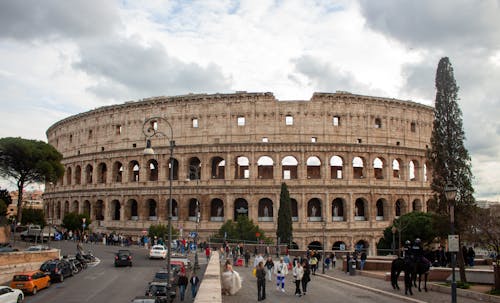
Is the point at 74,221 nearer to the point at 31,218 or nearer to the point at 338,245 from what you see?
the point at 31,218

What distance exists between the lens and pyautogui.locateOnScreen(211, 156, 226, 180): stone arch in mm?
50869

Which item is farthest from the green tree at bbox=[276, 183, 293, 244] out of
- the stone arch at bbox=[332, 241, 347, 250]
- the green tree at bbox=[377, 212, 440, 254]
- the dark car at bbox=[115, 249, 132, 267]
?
the dark car at bbox=[115, 249, 132, 267]

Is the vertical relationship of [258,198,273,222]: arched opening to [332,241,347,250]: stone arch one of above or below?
above

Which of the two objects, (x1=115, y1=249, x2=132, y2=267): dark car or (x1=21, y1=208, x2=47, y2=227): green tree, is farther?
(x1=21, y1=208, x2=47, y2=227): green tree

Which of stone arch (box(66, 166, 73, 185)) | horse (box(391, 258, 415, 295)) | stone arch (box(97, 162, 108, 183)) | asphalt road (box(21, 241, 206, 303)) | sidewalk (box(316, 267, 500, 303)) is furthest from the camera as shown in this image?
stone arch (box(66, 166, 73, 185))

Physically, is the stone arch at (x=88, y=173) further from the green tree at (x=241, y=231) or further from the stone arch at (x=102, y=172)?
the green tree at (x=241, y=231)

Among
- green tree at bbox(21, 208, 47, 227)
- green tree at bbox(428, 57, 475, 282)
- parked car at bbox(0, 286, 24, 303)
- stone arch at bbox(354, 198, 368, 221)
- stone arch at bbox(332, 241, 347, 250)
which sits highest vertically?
green tree at bbox(428, 57, 475, 282)

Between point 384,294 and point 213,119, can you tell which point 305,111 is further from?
point 384,294

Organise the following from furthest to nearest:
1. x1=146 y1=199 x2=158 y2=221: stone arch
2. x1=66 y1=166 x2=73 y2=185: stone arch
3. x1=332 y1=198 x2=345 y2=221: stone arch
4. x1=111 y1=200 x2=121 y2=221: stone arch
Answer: x1=66 y1=166 x2=73 y2=185: stone arch → x1=111 y1=200 x2=121 y2=221: stone arch → x1=146 y1=199 x2=158 y2=221: stone arch → x1=332 y1=198 x2=345 y2=221: stone arch

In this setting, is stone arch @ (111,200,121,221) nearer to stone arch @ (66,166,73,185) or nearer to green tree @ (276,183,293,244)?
stone arch @ (66,166,73,185)

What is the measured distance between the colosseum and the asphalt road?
1491 centimetres

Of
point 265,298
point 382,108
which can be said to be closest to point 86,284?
point 265,298

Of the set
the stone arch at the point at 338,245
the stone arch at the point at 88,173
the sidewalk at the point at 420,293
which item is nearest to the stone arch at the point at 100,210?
the stone arch at the point at 88,173

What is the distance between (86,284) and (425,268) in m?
16.8
